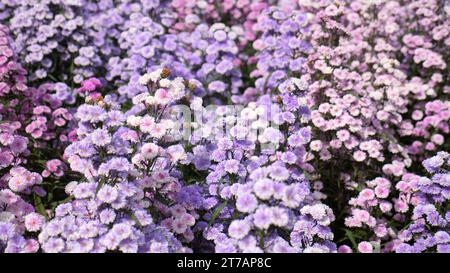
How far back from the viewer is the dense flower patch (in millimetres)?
3184

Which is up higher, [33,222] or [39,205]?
[33,222]

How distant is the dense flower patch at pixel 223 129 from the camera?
3.18 meters

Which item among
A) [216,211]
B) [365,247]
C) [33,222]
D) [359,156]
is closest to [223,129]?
[216,211]

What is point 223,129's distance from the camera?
4207mm

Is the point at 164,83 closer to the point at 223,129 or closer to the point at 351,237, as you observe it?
the point at 223,129

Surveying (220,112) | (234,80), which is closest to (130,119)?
(220,112)

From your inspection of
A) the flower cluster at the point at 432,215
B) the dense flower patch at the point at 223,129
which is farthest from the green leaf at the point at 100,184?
the flower cluster at the point at 432,215

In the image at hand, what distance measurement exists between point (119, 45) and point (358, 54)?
2.63 meters

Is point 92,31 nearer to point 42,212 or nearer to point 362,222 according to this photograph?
point 42,212

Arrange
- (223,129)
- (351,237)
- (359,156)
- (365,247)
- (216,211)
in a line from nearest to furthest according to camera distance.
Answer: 1. (216,211)
2. (365,247)
3. (351,237)
4. (223,129)
5. (359,156)

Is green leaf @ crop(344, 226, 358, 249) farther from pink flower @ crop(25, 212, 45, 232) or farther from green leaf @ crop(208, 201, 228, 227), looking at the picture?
pink flower @ crop(25, 212, 45, 232)

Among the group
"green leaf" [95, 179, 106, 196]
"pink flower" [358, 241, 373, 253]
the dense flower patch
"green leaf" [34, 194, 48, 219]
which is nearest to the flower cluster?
the dense flower patch

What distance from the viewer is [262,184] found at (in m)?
2.80

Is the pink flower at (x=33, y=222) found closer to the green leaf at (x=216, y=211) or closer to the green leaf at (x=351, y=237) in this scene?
the green leaf at (x=216, y=211)
